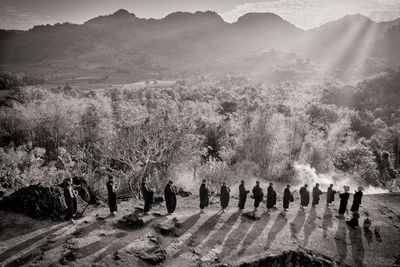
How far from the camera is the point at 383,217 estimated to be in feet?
59.8

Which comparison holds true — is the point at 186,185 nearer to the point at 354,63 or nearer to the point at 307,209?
the point at 307,209

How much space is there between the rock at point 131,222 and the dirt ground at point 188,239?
0.25 meters

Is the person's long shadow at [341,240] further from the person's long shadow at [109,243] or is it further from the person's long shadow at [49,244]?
the person's long shadow at [49,244]

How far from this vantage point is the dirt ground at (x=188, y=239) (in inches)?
447

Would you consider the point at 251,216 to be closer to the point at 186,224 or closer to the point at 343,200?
the point at 186,224

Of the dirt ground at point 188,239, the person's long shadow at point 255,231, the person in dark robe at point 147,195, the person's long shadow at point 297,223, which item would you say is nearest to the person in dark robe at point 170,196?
the dirt ground at point 188,239

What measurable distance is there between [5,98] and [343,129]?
164 ft

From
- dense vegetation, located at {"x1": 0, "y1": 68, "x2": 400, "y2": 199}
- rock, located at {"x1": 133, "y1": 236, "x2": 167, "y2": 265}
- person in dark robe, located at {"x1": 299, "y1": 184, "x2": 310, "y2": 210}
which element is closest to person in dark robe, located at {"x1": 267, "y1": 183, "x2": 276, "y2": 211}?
person in dark robe, located at {"x1": 299, "y1": 184, "x2": 310, "y2": 210}

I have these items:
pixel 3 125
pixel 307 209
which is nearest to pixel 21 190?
pixel 307 209

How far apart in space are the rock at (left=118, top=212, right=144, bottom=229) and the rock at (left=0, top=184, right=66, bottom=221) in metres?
2.95

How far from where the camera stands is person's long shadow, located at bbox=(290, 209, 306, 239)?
14711 millimetres

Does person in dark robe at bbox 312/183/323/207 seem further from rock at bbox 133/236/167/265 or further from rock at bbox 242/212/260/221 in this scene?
rock at bbox 133/236/167/265

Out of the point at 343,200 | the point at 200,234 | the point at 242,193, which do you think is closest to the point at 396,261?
the point at 343,200

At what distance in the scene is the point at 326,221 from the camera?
16.4 metres
